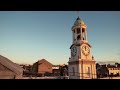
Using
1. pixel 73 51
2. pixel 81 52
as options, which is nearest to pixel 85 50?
pixel 81 52

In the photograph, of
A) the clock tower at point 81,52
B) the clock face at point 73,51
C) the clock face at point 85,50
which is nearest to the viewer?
the clock tower at point 81,52

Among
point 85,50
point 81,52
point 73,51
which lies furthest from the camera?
point 73,51

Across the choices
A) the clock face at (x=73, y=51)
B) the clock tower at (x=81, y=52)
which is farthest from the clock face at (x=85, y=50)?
the clock face at (x=73, y=51)

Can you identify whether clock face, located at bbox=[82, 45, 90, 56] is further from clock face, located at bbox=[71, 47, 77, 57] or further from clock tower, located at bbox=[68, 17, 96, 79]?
clock face, located at bbox=[71, 47, 77, 57]

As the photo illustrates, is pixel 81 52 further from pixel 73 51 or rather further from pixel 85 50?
pixel 73 51

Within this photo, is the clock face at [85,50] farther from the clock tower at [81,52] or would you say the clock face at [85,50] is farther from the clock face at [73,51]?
the clock face at [73,51]

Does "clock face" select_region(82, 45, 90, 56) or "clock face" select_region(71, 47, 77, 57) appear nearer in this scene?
"clock face" select_region(82, 45, 90, 56)

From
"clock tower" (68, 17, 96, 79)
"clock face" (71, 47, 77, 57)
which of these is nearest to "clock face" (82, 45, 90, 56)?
"clock tower" (68, 17, 96, 79)

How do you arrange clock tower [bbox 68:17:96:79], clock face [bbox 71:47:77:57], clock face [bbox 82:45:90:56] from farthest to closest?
clock face [bbox 71:47:77:57] → clock face [bbox 82:45:90:56] → clock tower [bbox 68:17:96:79]

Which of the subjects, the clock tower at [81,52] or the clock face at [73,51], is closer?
the clock tower at [81,52]
